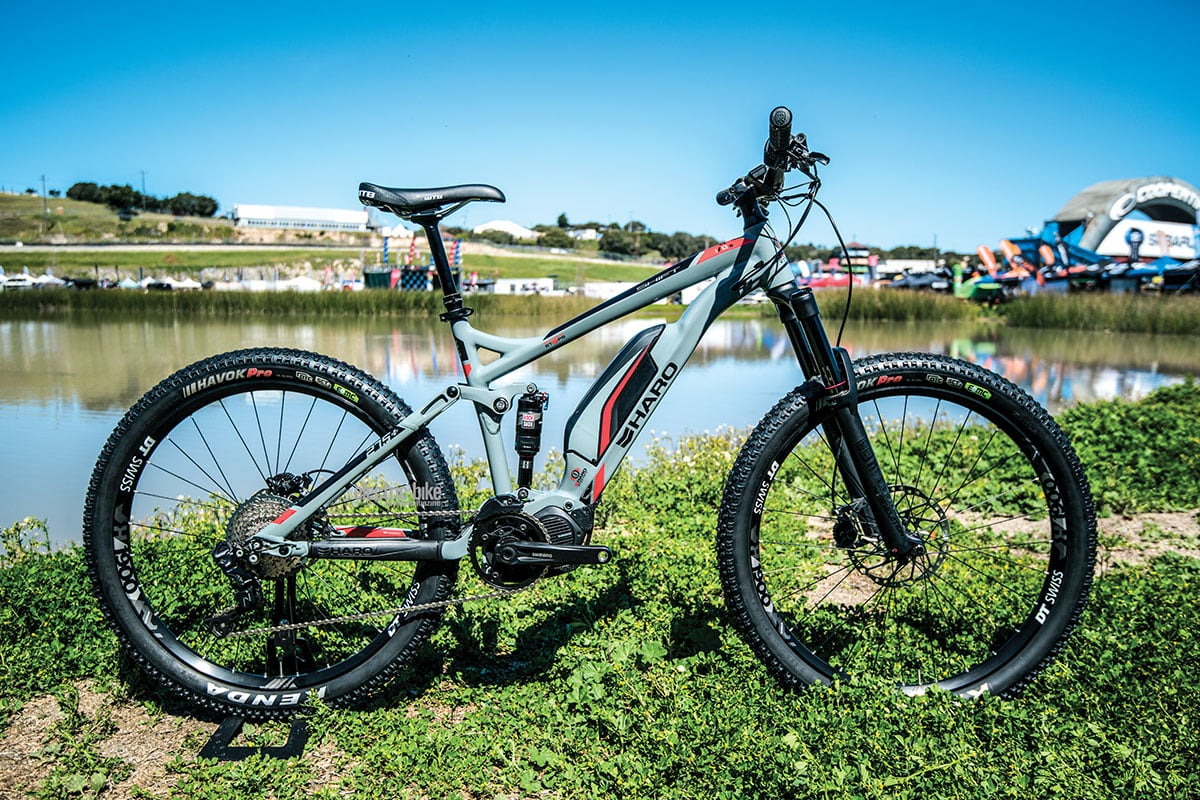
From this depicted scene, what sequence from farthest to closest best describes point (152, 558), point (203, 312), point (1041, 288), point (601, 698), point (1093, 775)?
point (1041, 288) → point (203, 312) → point (152, 558) → point (601, 698) → point (1093, 775)

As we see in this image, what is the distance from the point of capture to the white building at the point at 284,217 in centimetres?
8769

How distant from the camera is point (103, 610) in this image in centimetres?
282

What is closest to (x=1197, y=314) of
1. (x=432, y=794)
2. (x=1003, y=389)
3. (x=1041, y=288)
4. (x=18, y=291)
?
(x=1041, y=288)

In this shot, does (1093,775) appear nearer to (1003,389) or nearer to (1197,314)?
(1003,389)

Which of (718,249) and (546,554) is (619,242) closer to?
(718,249)

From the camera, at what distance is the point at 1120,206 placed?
124 ft

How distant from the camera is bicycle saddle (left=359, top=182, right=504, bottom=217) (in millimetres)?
2795

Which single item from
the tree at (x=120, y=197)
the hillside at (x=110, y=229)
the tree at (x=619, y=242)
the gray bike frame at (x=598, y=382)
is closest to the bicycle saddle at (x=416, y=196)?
the gray bike frame at (x=598, y=382)

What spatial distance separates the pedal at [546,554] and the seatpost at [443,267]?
0.85m

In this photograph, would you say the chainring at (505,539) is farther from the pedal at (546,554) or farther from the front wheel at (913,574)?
the front wheel at (913,574)

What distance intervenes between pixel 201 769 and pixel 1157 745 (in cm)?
296

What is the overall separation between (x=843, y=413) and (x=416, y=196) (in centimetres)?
168

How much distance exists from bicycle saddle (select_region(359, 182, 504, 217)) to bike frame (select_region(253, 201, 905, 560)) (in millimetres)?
52

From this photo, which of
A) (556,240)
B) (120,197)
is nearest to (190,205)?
(120,197)
